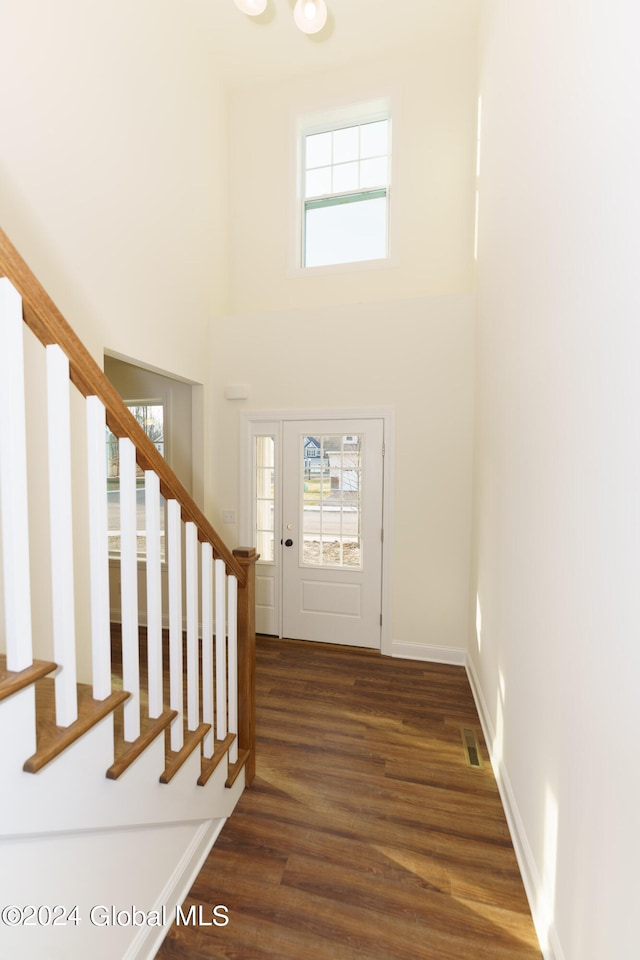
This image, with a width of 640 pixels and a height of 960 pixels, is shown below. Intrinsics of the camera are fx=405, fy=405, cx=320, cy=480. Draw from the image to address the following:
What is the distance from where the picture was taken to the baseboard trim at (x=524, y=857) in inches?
50.1

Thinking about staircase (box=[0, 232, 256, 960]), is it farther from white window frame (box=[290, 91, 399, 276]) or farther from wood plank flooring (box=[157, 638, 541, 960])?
white window frame (box=[290, 91, 399, 276])

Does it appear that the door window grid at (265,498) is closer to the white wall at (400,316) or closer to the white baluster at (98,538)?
the white wall at (400,316)

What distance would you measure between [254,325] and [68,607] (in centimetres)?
305

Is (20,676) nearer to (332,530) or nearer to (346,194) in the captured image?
(332,530)

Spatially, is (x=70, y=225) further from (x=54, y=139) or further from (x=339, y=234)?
(x=339, y=234)

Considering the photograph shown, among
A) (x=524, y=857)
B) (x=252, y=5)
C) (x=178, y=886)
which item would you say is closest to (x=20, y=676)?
(x=178, y=886)

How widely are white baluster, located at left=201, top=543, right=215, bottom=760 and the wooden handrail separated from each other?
0.95ft

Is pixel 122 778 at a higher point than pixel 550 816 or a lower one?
higher

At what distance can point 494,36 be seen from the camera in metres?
2.45

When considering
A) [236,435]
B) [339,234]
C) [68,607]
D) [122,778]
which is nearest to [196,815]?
Result: [122,778]

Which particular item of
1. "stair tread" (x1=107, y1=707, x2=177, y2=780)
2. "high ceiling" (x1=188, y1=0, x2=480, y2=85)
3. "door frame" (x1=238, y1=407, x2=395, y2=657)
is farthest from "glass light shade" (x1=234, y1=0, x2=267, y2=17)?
"stair tread" (x1=107, y1=707, x2=177, y2=780)

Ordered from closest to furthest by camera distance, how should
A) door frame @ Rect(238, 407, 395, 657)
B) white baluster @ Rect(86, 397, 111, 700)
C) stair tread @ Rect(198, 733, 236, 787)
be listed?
white baluster @ Rect(86, 397, 111, 700), stair tread @ Rect(198, 733, 236, 787), door frame @ Rect(238, 407, 395, 657)

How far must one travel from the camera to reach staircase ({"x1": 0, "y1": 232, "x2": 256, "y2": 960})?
862mm

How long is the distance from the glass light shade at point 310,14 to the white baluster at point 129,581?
11.2 feet
